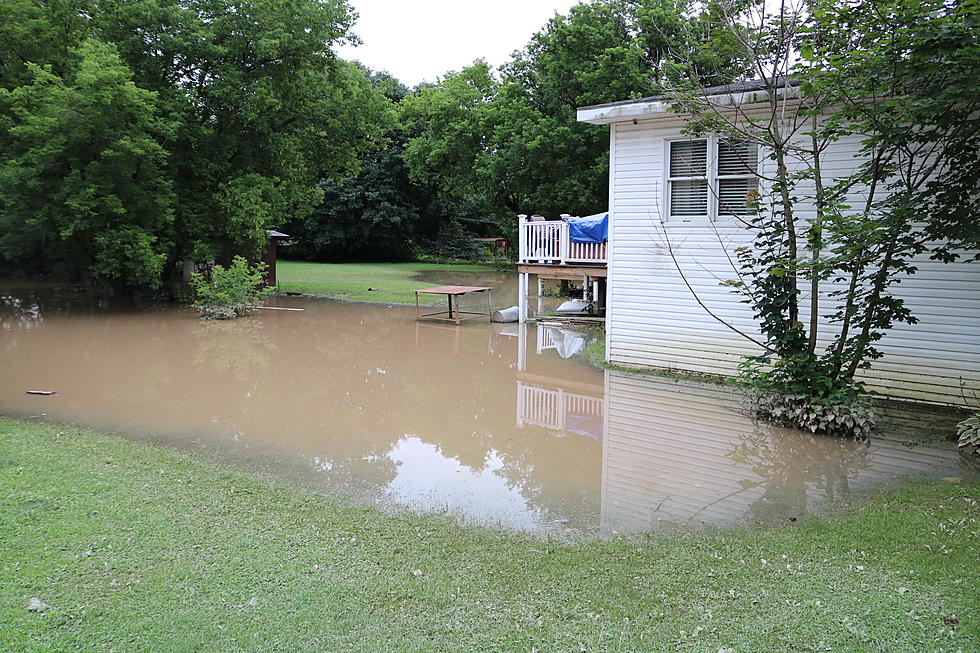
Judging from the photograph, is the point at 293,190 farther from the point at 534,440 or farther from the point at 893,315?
the point at 893,315

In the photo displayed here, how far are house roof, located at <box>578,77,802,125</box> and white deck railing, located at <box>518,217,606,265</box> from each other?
4.19 m

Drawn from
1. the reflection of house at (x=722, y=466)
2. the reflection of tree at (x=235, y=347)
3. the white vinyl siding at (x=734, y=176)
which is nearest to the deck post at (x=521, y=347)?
the reflection of house at (x=722, y=466)

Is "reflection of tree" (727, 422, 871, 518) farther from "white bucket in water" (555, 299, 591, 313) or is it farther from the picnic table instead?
"white bucket in water" (555, 299, 591, 313)

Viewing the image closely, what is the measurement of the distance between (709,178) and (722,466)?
5047mm

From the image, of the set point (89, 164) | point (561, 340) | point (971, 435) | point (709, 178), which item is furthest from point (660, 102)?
point (89, 164)

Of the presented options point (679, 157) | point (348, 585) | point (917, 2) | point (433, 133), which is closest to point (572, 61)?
point (433, 133)

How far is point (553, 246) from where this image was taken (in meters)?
15.5

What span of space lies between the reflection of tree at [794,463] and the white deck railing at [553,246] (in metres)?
7.31

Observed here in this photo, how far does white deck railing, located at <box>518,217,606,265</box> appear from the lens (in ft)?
49.3

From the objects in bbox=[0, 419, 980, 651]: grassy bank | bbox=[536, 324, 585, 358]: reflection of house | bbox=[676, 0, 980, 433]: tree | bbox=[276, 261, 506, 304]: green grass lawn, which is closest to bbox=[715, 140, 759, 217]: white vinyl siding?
bbox=[676, 0, 980, 433]: tree

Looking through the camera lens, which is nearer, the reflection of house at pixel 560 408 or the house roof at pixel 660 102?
the reflection of house at pixel 560 408

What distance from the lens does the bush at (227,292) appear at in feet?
58.6

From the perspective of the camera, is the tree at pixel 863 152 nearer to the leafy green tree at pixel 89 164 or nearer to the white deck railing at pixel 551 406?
the white deck railing at pixel 551 406

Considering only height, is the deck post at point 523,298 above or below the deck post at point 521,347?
above
